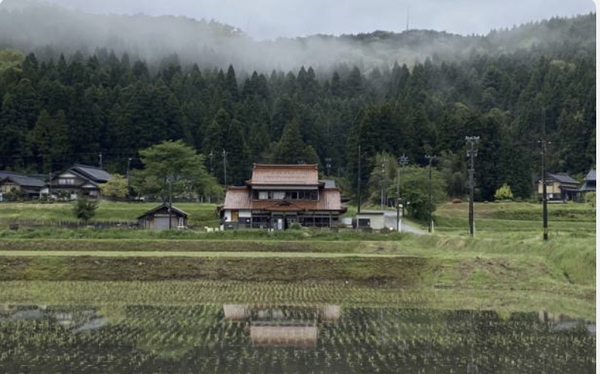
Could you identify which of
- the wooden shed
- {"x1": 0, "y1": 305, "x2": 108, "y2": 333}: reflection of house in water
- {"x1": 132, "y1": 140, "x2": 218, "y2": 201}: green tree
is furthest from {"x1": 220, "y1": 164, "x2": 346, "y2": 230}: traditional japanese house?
{"x1": 0, "y1": 305, "x2": 108, "y2": 333}: reflection of house in water

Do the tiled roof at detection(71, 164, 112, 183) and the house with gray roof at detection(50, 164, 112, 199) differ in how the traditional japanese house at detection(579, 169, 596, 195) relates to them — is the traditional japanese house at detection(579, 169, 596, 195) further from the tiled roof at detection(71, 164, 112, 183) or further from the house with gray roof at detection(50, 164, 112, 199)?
the house with gray roof at detection(50, 164, 112, 199)

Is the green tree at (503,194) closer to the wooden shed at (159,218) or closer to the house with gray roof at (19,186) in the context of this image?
the wooden shed at (159,218)

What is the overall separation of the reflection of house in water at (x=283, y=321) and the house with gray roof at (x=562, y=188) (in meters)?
48.2

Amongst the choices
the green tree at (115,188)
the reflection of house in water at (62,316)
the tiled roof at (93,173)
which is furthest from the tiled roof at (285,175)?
the reflection of house in water at (62,316)

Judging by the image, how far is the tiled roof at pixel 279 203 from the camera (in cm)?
4078

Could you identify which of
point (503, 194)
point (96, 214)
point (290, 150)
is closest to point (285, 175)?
point (96, 214)

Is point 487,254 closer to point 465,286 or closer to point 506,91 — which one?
point 465,286

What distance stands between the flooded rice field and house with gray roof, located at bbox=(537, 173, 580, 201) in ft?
156

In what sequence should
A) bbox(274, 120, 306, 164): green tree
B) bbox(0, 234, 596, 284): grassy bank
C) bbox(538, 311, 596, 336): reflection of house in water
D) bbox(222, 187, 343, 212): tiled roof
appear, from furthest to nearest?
1. bbox(274, 120, 306, 164): green tree
2. bbox(222, 187, 343, 212): tiled roof
3. bbox(0, 234, 596, 284): grassy bank
4. bbox(538, 311, 596, 336): reflection of house in water

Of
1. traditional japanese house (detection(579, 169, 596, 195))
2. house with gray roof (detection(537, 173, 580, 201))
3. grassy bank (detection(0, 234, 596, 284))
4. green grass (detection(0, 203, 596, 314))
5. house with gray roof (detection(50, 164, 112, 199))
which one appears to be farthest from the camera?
house with gray roof (detection(537, 173, 580, 201))

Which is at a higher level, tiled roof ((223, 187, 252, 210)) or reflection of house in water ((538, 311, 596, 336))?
tiled roof ((223, 187, 252, 210))

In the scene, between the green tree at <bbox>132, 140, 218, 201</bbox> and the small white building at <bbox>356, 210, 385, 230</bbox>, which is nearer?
the small white building at <bbox>356, 210, 385, 230</bbox>

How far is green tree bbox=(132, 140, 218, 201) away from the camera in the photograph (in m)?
50.4

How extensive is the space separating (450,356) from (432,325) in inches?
123
